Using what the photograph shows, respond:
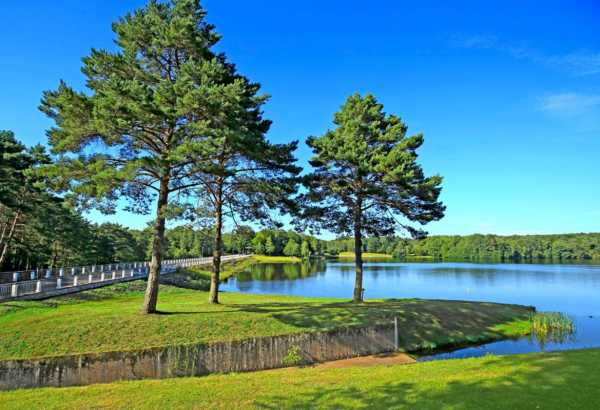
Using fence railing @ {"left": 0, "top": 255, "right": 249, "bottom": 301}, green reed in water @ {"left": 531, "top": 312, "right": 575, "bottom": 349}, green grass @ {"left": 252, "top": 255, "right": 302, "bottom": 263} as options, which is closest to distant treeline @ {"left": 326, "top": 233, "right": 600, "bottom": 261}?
green grass @ {"left": 252, "top": 255, "right": 302, "bottom": 263}

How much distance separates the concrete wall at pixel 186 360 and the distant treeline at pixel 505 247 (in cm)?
10319

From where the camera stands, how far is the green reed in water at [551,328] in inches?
755

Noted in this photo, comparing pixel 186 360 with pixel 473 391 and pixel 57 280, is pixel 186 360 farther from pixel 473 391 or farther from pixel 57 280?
pixel 57 280

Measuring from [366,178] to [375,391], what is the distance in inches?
626

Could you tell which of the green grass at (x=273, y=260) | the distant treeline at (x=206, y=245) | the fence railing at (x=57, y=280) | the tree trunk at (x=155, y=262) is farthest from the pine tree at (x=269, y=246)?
the tree trunk at (x=155, y=262)

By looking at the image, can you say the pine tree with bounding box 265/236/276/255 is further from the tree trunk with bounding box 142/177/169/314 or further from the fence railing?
the tree trunk with bounding box 142/177/169/314

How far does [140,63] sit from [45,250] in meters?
28.3

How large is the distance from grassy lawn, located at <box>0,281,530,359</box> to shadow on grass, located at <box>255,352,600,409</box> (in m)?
6.40

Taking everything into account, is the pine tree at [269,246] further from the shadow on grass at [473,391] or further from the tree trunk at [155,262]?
the shadow on grass at [473,391]

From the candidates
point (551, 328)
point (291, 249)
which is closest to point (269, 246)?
point (291, 249)

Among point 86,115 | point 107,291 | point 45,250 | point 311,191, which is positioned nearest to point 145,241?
point 45,250

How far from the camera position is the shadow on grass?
22.3ft

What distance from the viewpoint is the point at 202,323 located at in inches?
569

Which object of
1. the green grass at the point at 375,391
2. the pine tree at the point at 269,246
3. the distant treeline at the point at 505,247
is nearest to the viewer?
the green grass at the point at 375,391
